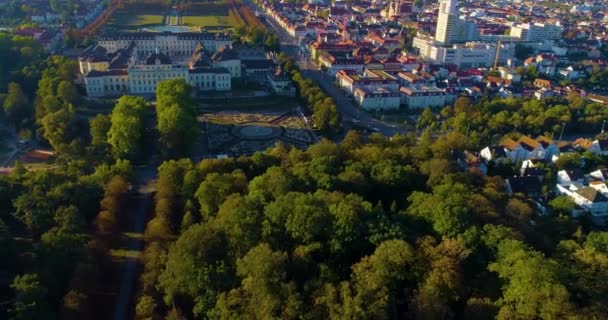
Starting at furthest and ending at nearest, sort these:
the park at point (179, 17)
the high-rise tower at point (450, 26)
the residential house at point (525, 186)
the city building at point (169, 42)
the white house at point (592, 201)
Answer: the park at point (179, 17)
the high-rise tower at point (450, 26)
the city building at point (169, 42)
the residential house at point (525, 186)
the white house at point (592, 201)

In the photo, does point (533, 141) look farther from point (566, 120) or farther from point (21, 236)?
point (21, 236)

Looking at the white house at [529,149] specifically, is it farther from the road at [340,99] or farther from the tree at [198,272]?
the tree at [198,272]

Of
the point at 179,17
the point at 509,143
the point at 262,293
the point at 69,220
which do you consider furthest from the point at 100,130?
the point at 179,17

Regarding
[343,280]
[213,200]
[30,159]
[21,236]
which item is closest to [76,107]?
[30,159]

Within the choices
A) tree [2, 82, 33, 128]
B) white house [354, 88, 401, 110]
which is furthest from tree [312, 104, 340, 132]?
tree [2, 82, 33, 128]

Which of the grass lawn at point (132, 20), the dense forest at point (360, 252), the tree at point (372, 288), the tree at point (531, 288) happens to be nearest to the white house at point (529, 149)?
the dense forest at point (360, 252)

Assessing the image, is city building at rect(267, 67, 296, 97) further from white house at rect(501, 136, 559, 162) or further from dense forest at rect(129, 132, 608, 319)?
dense forest at rect(129, 132, 608, 319)
